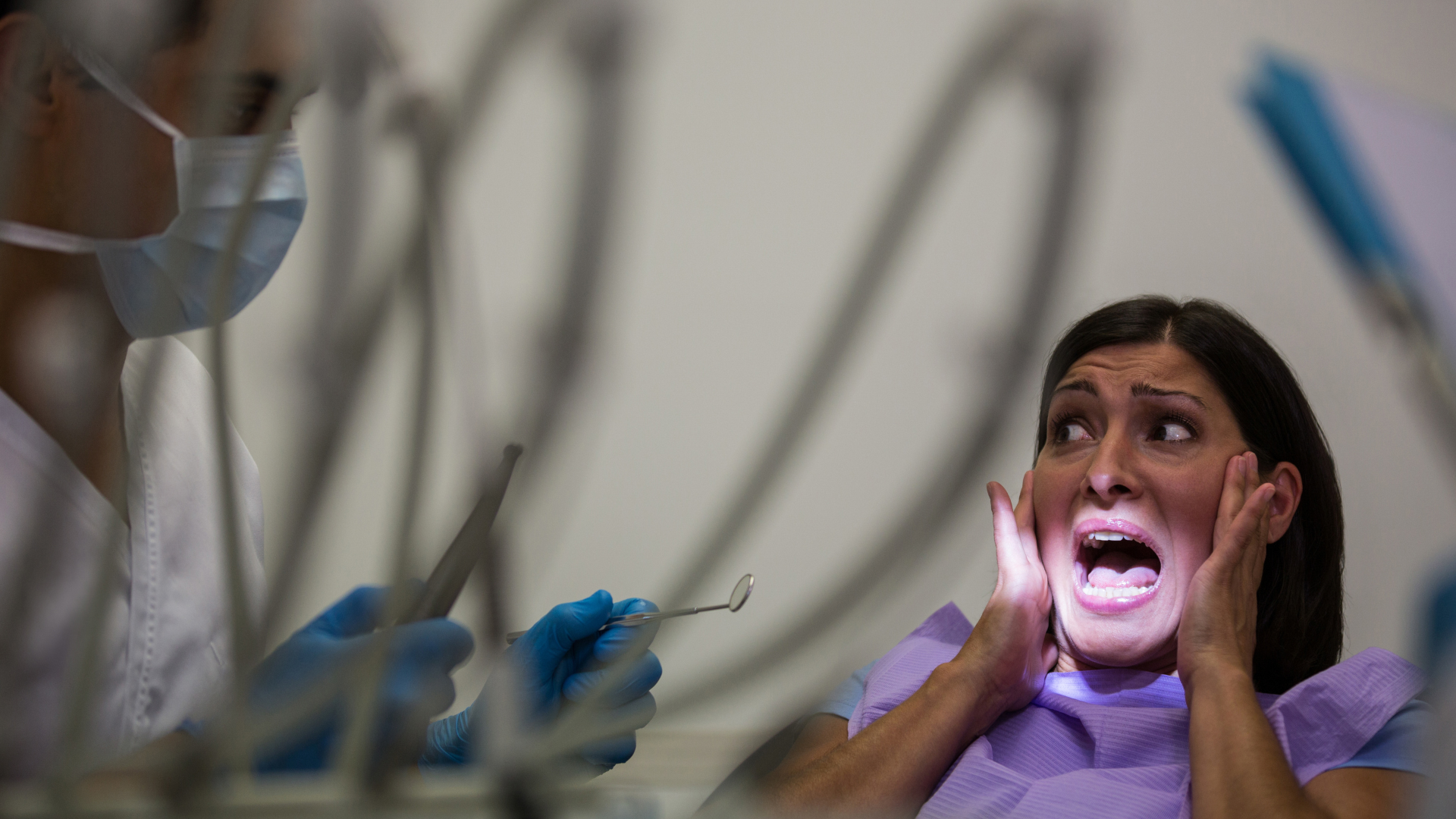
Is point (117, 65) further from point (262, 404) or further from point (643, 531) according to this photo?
point (643, 531)

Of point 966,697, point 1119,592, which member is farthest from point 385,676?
point 1119,592

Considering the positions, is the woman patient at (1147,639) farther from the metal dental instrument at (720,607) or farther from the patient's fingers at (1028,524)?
the metal dental instrument at (720,607)

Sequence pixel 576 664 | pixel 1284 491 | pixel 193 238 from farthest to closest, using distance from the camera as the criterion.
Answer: pixel 1284 491
pixel 576 664
pixel 193 238

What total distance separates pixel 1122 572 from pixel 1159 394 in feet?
0.65

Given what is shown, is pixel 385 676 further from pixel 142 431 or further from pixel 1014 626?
pixel 1014 626

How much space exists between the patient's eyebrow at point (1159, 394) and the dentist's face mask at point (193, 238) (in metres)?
0.84

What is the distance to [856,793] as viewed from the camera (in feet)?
3.03

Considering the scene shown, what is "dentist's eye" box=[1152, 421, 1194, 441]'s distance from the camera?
1040 millimetres

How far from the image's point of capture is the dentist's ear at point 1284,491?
1058 millimetres

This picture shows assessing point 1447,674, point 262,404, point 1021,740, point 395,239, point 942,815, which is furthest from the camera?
point 1021,740

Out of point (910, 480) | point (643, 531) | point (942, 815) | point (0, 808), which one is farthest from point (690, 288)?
point (0, 808)

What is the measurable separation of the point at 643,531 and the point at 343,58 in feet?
2.25

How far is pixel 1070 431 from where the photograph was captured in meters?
1.11

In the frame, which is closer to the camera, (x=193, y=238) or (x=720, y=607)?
(x=193, y=238)
